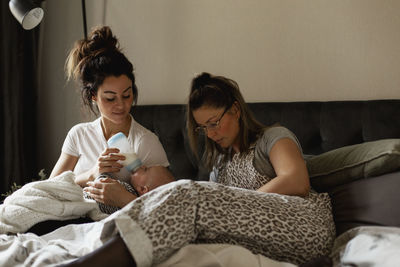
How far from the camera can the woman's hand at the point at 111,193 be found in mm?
1662

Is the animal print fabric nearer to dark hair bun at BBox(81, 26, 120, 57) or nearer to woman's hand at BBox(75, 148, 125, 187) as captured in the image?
woman's hand at BBox(75, 148, 125, 187)

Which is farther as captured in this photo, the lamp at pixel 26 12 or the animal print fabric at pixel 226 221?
the lamp at pixel 26 12

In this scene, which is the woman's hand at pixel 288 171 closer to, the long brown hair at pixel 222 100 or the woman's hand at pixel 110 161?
the long brown hair at pixel 222 100

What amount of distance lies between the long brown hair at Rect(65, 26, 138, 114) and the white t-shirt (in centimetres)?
15

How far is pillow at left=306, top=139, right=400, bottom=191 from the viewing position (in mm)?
1408

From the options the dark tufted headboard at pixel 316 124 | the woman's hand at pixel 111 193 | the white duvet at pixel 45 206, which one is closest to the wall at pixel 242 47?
the dark tufted headboard at pixel 316 124

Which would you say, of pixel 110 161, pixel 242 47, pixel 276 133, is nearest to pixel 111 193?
pixel 110 161

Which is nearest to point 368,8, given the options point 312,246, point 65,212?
point 312,246

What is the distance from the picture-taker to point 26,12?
75.9 inches

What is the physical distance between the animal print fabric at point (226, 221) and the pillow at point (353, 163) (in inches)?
11.2

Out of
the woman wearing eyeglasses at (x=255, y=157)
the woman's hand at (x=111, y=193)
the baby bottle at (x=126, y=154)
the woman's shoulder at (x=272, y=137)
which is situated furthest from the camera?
the baby bottle at (x=126, y=154)

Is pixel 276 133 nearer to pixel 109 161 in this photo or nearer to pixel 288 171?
pixel 288 171

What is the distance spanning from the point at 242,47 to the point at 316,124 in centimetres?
57

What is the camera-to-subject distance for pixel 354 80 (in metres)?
1.87
